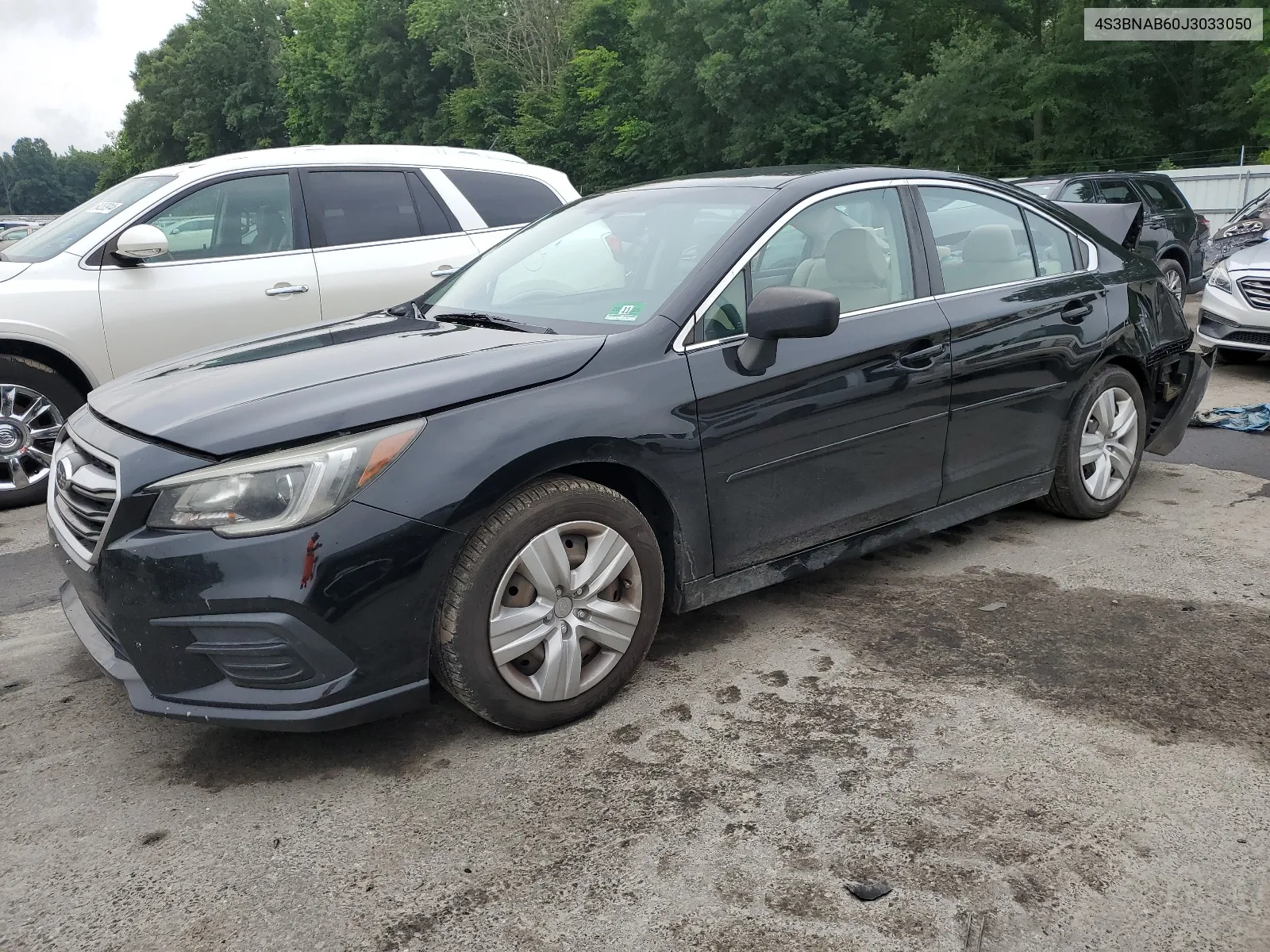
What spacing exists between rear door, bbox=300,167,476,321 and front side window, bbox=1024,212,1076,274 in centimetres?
339

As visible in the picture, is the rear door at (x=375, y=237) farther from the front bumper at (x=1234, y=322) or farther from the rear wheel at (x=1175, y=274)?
the rear wheel at (x=1175, y=274)

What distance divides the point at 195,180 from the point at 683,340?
4045 mm

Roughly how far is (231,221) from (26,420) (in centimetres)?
154

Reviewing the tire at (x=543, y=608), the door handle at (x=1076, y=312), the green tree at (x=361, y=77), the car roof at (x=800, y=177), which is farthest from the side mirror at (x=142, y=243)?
the green tree at (x=361, y=77)

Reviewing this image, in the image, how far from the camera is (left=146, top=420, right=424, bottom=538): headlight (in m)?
2.66

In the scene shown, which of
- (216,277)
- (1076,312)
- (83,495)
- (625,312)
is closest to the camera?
(83,495)

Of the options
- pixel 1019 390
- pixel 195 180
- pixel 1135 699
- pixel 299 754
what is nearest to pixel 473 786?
pixel 299 754

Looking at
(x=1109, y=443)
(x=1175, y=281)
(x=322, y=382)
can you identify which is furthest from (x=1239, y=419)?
(x=1175, y=281)

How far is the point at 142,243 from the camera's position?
18.6ft

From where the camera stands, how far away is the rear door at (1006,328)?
13.4 feet

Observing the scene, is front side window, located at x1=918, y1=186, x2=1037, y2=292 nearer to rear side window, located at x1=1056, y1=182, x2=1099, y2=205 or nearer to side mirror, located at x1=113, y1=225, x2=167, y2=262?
side mirror, located at x1=113, y1=225, x2=167, y2=262

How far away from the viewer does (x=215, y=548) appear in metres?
2.64

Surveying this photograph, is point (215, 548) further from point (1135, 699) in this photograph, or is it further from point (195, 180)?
point (195, 180)

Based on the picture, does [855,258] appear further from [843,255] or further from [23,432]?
[23,432]
